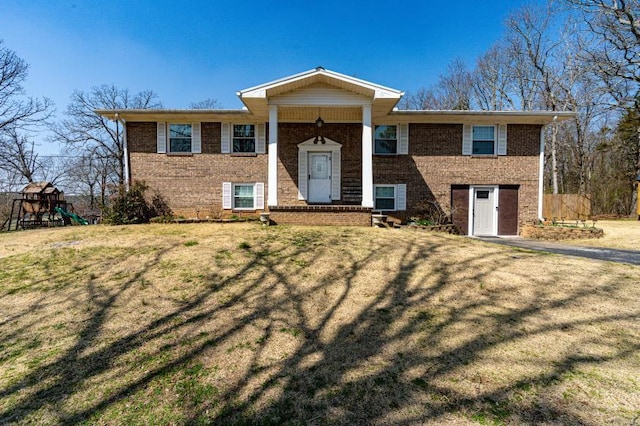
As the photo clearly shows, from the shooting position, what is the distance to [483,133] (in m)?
12.6

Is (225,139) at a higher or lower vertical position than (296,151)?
higher

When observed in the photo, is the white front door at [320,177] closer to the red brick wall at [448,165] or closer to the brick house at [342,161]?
the brick house at [342,161]

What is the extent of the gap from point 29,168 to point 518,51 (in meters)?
40.2

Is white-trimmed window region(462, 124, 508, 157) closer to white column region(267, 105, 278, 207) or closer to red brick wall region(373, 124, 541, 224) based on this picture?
red brick wall region(373, 124, 541, 224)

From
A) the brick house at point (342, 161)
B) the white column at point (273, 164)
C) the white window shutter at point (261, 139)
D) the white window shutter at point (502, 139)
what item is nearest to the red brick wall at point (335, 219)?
the white column at point (273, 164)

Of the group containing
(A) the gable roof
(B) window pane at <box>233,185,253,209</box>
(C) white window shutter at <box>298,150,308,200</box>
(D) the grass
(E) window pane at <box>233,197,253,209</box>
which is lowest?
(D) the grass

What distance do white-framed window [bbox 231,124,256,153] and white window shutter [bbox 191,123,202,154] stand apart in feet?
4.20

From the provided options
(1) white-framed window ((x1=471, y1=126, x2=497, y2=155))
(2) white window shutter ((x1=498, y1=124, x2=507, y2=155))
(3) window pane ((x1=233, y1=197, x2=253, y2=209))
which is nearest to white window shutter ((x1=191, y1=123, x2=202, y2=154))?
(3) window pane ((x1=233, y1=197, x2=253, y2=209))

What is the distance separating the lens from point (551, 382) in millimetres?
2527

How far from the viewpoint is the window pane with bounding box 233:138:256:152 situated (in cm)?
1244

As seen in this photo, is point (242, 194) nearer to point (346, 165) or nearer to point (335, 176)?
point (335, 176)

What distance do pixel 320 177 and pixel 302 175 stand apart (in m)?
0.71

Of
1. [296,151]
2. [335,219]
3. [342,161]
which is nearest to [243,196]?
[296,151]

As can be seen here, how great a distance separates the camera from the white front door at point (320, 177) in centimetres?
1227
